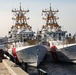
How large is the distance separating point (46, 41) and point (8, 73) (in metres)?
24.9

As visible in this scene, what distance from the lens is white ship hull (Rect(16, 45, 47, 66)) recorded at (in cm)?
3462

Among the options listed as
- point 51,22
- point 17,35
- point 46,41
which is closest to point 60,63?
point 46,41

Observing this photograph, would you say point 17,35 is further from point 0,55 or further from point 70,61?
point 0,55

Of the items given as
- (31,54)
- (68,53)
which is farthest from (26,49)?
(68,53)

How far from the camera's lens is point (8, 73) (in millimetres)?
19047

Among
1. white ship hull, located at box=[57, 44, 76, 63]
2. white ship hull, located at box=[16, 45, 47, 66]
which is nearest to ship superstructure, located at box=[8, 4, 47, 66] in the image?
white ship hull, located at box=[16, 45, 47, 66]

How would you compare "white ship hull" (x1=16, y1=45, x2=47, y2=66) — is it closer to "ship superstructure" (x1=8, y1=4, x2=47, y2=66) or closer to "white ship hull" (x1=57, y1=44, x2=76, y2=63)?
"ship superstructure" (x1=8, y1=4, x2=47, y2=66)

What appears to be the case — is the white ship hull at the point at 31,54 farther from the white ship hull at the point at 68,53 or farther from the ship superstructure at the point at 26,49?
the white ship hull at the point at 68,53

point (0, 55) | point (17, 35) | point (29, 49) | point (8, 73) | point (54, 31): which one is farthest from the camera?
point (54, 31)

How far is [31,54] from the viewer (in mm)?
34875

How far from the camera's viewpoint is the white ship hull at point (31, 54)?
3462 cm

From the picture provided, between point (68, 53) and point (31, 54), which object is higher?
point (31, 54)

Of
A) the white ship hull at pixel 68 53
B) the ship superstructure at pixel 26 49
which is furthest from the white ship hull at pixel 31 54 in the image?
the white ship hull at pixel 68 53

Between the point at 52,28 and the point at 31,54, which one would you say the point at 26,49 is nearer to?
the point at 31,54
